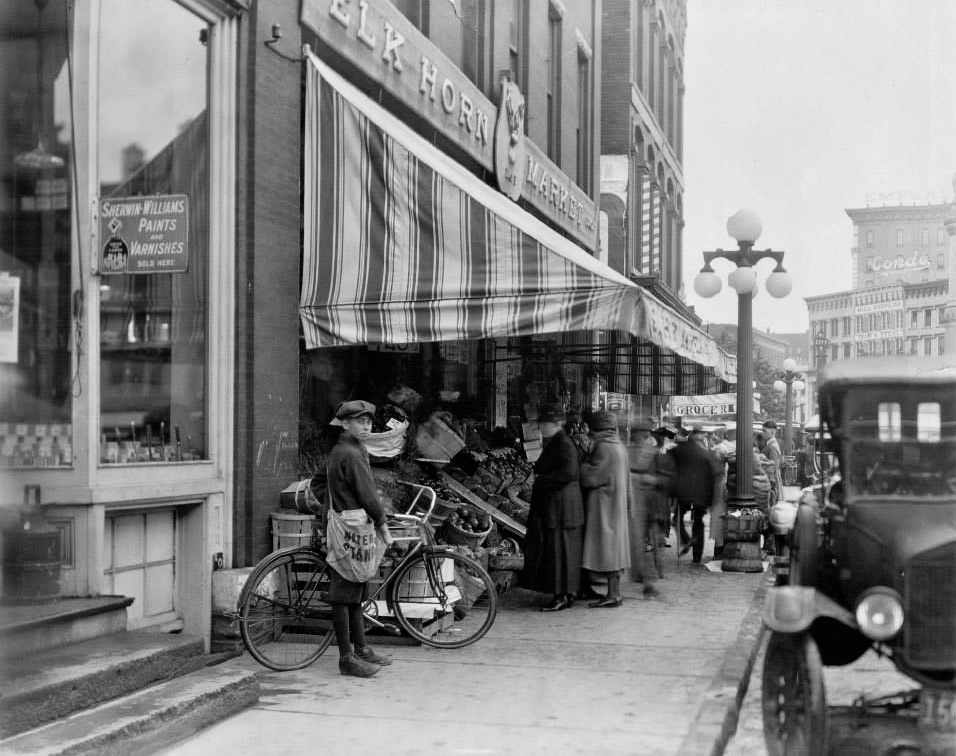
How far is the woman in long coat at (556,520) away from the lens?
10820 mm

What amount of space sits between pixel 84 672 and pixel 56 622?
54 centimetres

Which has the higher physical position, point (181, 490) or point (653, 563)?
point (181, 490)

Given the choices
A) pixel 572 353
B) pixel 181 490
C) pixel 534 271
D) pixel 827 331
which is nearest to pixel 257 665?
pixel 181 490

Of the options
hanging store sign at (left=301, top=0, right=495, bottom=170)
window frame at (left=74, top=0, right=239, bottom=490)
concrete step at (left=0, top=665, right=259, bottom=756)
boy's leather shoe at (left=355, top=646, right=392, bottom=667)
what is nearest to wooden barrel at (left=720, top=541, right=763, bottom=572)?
hanging store sign at (left=301, top=0, right=495, bottom=170)

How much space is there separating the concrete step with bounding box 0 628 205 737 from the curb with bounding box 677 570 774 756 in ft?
9.94

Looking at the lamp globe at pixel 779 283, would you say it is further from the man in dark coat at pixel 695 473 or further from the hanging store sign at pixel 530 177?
the hanging store sign at pixel 530 177

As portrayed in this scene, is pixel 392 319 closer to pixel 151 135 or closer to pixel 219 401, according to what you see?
pixel 219 401

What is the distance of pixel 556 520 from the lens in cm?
1088

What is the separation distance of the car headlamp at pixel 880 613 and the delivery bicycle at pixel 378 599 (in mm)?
3744

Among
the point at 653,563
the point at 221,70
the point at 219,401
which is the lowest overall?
the point at 653,563

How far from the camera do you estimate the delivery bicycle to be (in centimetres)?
791

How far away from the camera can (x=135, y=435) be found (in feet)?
25.7

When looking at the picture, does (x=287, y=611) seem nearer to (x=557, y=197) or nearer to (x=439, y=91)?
(x=439, y=91)

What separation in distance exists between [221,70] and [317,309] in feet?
6.45
